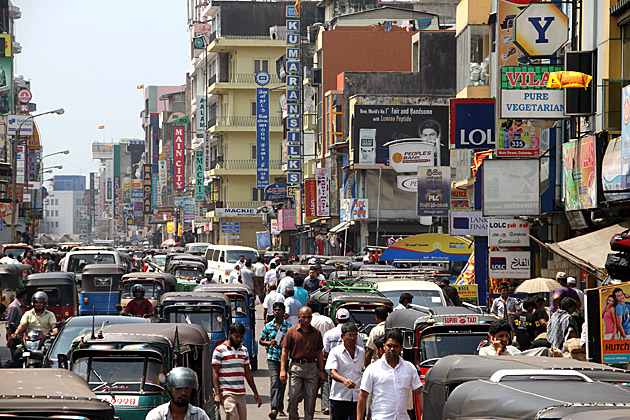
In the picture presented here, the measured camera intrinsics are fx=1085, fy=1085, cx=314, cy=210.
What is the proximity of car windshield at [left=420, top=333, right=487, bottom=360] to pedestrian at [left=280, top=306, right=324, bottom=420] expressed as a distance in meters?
1.84

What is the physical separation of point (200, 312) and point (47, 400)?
10122 mm

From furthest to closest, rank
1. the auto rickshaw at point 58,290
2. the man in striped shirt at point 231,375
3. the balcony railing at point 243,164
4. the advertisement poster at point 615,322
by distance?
the balcony railing at point 243,164 < the auto rickshaw at point 58,290 < the man in striped shirt at point 231,375 < the advertisement poster at point 615,322

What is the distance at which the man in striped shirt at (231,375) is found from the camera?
40.4ft

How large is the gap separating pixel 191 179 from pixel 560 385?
374 ft

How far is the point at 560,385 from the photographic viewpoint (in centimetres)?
711

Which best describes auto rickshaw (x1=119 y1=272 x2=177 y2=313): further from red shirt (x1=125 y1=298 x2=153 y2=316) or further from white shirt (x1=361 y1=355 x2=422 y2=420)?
white shirt (x1=361 y1=355 x2=422 y2=420)

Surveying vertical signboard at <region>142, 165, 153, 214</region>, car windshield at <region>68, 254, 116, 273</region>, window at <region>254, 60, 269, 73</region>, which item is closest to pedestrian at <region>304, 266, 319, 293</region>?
car windshield at <region>68, 254, 116, 273</region>

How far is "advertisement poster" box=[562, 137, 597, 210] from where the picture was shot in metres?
20.8

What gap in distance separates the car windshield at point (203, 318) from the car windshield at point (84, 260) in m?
23.1

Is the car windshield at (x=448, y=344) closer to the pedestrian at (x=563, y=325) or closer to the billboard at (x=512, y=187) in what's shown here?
the pedestrian at (x=563, y=325)

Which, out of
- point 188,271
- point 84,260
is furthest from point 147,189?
point 188,271

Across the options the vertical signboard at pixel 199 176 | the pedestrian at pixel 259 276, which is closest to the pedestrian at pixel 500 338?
the pedestrian at pixel 259 276

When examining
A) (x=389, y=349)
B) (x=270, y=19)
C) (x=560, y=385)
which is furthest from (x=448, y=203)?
(x=270, y=19)

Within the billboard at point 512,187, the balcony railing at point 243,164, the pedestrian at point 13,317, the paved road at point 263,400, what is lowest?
the paved road at point 263,400
